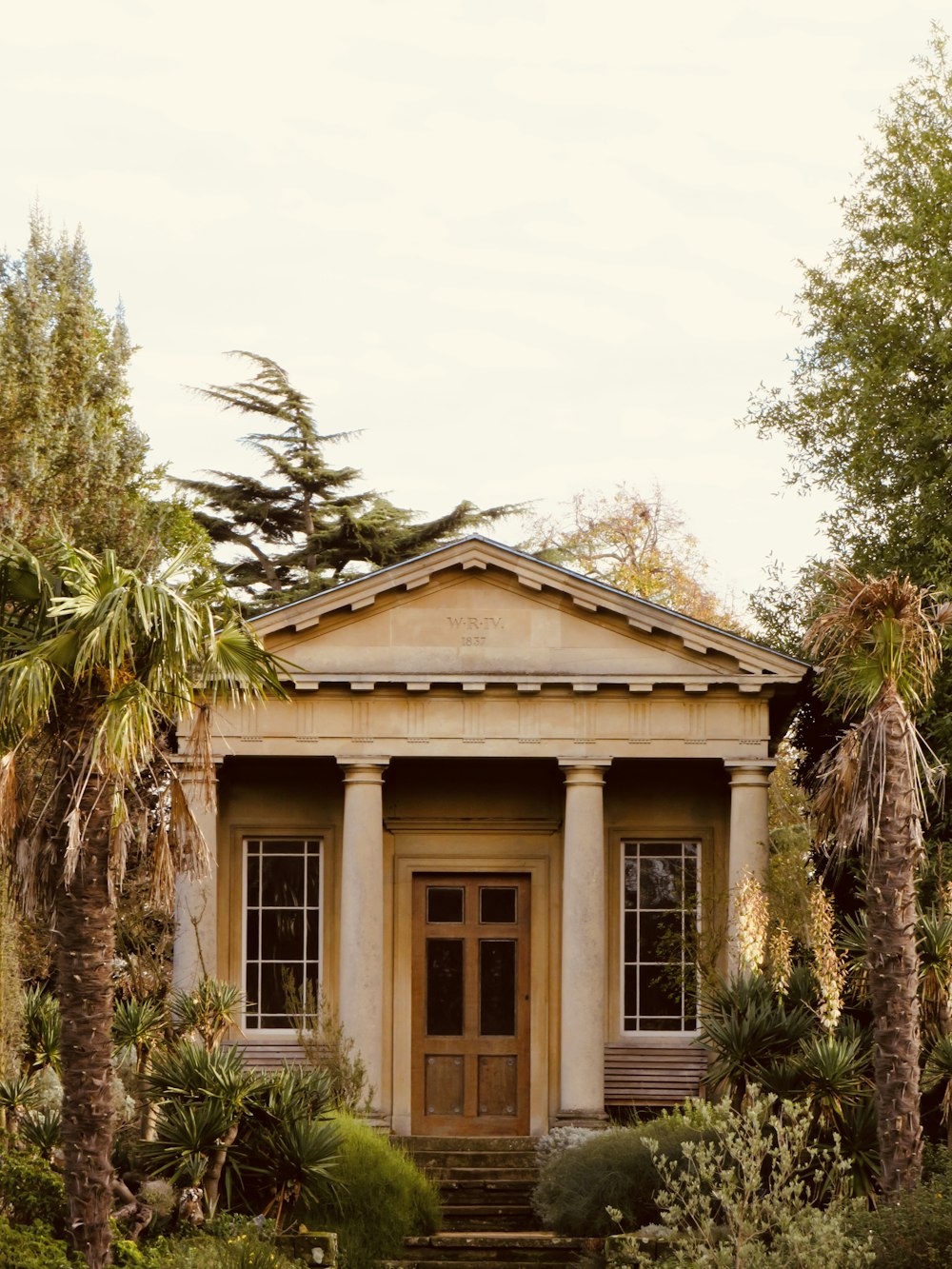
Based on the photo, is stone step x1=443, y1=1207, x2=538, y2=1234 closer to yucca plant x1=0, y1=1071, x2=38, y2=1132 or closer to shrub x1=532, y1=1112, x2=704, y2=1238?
shrub x1=532, y1=1112, x2=704, y2=1238

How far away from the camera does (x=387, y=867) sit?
73.7 ft

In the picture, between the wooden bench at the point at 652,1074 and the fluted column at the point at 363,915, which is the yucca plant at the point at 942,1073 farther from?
the fluted column at the point at 363,915

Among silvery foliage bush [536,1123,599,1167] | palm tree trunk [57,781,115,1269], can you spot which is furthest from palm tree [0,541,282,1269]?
silvery foliage bush [536,1123,599,1167]

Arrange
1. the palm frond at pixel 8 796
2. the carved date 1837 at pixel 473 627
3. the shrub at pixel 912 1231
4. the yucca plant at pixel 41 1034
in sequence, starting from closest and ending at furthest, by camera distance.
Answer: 1. the shrub at pixel 912 1231
2. the palm frond at pixel 8 796
3. the yucca plant at pixel 41 1034
4. the carved date 1837 at pixel 473 627

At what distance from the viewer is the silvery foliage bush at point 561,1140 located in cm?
1914

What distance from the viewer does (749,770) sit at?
813 inches

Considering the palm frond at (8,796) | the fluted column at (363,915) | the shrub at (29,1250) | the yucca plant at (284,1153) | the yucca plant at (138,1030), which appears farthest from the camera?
the fluted column at (363,915)

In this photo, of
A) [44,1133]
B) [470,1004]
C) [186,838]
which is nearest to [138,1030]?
[44,1133]

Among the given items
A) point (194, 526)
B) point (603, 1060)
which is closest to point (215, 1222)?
point (603, 1060)

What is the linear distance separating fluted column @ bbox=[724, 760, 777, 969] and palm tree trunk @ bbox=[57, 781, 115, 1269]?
367 inches

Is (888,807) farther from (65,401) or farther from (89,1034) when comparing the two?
(65,401)

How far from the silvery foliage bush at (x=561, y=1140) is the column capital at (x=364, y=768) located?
4.47 m

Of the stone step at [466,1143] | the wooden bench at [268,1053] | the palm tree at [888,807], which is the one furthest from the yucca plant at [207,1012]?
the palm tree at [888,807]

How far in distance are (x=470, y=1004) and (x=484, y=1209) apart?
3591 mm
